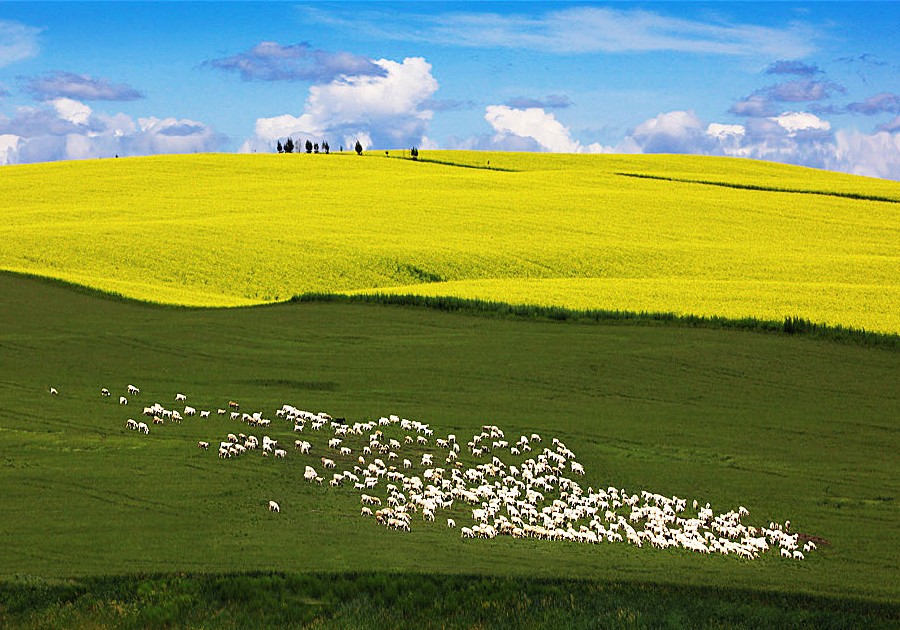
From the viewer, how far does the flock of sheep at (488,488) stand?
15.9 m

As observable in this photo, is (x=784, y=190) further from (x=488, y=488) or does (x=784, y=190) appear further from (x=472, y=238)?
(x=488, y=488)

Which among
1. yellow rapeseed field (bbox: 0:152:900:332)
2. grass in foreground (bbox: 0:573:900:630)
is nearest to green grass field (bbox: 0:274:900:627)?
grass in foreground (bbox: 0:573:900:630)

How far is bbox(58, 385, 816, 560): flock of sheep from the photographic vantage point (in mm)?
15859

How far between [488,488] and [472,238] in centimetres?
3437

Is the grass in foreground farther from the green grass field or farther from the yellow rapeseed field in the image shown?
the yellow rapeseed field

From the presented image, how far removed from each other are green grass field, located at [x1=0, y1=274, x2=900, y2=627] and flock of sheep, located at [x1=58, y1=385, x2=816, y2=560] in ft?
1.39

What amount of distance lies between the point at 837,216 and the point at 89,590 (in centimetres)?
5791

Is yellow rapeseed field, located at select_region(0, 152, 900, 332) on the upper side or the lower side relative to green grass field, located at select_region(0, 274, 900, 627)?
upper

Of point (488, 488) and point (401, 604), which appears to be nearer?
point (401, 604)

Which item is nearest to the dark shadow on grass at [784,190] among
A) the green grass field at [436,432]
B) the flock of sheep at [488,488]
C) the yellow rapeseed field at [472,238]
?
the yellow rapeseed field at [472,238]

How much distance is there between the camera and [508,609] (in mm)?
12609

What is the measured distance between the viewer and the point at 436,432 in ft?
70.5

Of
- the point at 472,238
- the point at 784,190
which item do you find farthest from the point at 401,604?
the point at 784,190

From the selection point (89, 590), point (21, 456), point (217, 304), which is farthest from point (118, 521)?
point (217, 304)
